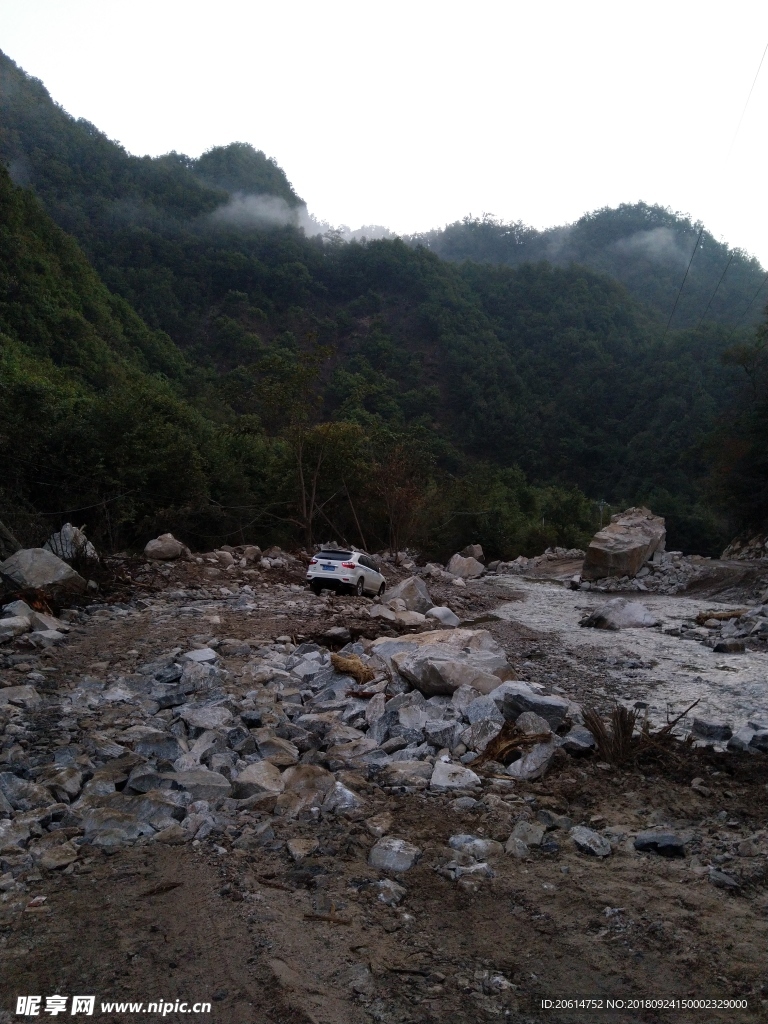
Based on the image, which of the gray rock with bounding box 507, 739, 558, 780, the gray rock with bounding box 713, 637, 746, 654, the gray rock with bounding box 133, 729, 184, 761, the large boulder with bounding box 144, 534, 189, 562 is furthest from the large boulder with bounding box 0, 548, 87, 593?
the gray rock with bounding box 713, 637, 746, 654

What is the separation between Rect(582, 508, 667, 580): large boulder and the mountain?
3805 centimetres

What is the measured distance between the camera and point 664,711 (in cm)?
822

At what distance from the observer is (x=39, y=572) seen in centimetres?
1184

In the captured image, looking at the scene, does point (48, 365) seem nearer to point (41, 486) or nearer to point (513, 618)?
point (41, 486)

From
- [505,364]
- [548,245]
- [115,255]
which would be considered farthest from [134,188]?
[548,245]

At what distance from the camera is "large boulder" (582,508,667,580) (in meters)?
28.4

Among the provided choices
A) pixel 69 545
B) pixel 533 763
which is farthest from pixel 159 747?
pixel 69 545

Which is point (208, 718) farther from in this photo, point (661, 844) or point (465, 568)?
point (465, 568)

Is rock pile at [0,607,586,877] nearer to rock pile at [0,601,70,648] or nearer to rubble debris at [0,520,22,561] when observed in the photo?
rock pile at [0,601,70,648]

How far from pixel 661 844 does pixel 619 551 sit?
25.2 m

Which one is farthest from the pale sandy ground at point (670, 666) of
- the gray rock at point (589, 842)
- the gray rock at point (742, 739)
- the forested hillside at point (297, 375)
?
the forested hillside at point (297, 375)

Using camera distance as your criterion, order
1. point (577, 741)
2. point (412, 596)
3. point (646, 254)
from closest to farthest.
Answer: point (577, 741) → point (412, 596) → point (646, 254)

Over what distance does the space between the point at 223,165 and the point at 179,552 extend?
92.4 metres

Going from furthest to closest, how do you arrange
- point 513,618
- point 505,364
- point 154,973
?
point 505,364 → point 513,618 → point 154,973
